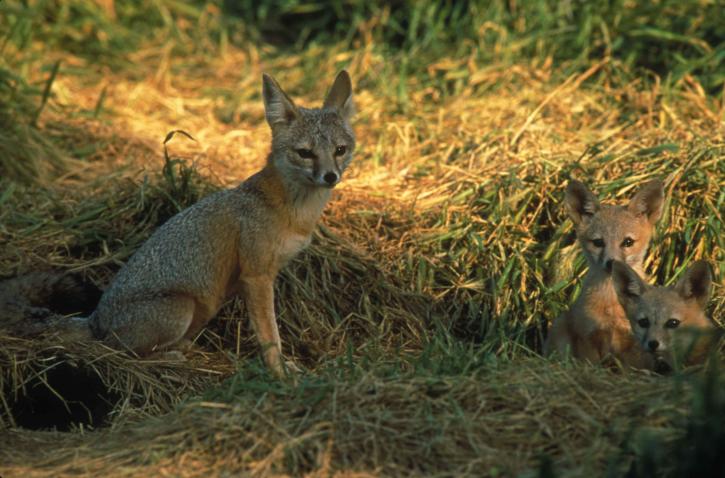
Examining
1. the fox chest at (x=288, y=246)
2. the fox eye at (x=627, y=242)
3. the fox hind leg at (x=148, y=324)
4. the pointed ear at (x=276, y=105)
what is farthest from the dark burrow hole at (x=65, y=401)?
the fox eye at (x=627, y=242)

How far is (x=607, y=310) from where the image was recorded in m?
5.56

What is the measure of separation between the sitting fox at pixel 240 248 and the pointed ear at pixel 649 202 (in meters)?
1.67

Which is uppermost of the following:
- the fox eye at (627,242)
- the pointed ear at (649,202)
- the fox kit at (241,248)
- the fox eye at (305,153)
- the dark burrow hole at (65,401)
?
the pointed ear at (649,202)

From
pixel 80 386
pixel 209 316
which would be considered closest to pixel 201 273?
pixel 209 316

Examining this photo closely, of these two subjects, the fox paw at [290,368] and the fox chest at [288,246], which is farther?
the fox chest at [288,246]

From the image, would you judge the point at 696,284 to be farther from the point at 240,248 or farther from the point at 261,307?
the point at 240,248

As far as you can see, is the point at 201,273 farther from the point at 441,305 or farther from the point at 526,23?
the point at 526,23

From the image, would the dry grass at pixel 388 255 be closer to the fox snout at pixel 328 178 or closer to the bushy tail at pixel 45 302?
the bushy tail at pixel 45 302

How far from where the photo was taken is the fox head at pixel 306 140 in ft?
18.4

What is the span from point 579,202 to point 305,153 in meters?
1.63

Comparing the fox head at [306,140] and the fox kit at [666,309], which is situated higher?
the fox head at [306,140]

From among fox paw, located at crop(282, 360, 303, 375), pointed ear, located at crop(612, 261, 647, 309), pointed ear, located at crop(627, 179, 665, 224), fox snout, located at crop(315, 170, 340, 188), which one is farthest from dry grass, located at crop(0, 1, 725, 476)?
fox snout, located at crop(315, 170, 340, 188)

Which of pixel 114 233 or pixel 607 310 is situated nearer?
pixel 607 310

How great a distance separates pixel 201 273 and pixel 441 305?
170cm
